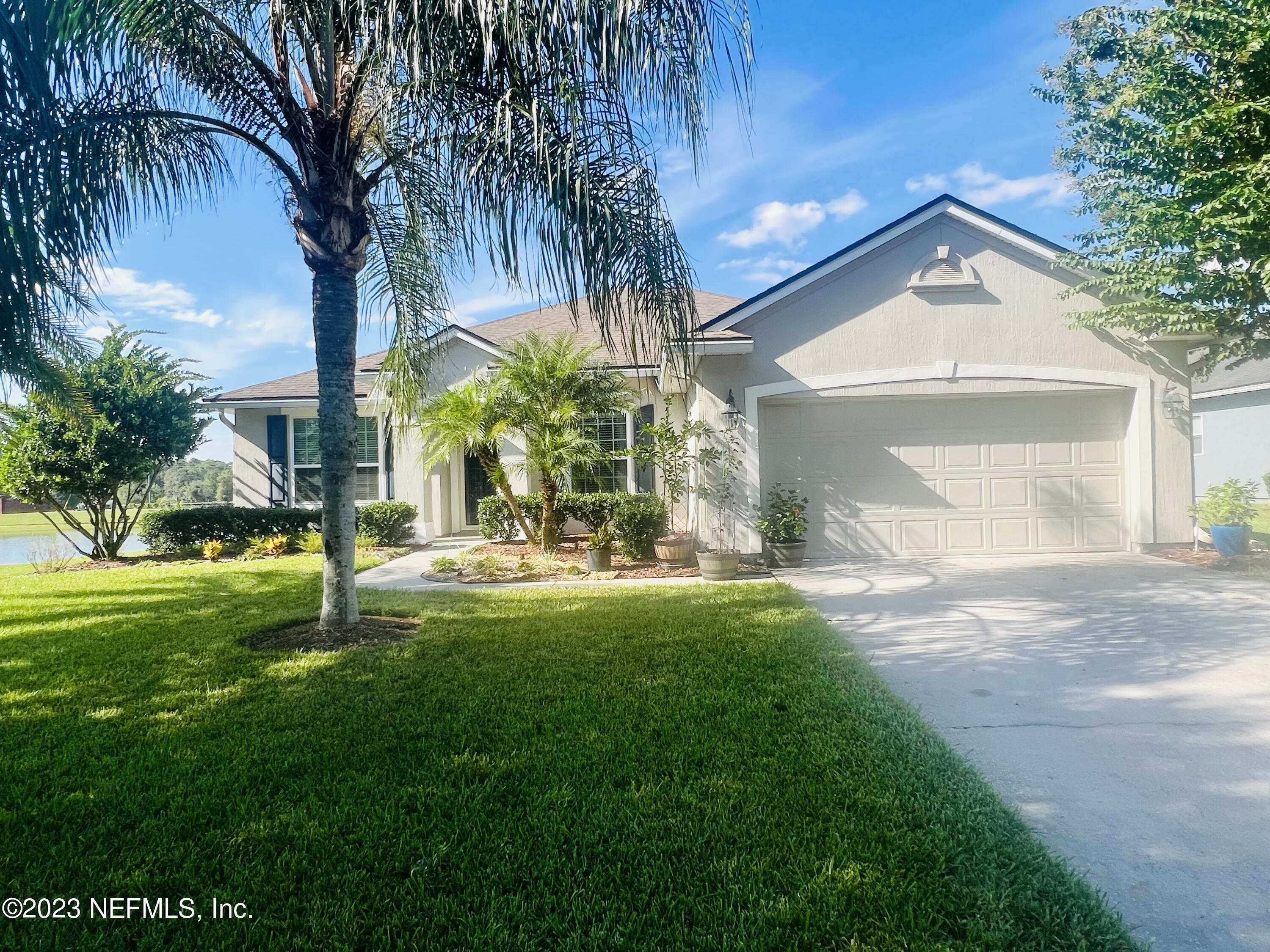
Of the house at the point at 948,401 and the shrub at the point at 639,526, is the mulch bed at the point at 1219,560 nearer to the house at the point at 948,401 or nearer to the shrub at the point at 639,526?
the house at the point at 948,401

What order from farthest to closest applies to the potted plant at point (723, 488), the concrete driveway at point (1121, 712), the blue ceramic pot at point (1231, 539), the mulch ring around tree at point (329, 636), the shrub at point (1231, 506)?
the potted plant at point (723, 488)
the shrub at point (1231, 506)
the blue ceramic pot at point (1231, 539)
the mulch ring around tree at point (329, 636)
the concrete driveway at point (1121, 712)

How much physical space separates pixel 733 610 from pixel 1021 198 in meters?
13.1

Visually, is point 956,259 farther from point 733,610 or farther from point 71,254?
point 71,254

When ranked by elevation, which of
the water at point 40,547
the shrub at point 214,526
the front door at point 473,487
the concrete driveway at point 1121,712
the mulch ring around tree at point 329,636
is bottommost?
the concrete driveway at point 1121,712

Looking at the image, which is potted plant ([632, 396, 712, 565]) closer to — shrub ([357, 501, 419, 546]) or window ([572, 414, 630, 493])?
window ([572, 414, 630, 493])

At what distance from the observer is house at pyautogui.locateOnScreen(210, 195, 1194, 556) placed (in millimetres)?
9375

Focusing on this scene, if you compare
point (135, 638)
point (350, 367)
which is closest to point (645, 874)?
point (350, 367)

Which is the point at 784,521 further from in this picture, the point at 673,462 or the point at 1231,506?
the point at 1231,506

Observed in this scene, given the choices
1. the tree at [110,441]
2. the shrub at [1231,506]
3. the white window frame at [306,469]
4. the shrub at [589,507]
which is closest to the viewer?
the shrub at [1231,506]

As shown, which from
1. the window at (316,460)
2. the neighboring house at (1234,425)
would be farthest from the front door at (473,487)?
the neighboring house at (1234,425)

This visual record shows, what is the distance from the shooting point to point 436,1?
A: 167 inches

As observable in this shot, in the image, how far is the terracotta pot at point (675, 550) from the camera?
30.1ft

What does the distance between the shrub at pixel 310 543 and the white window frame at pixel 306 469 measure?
1.09m

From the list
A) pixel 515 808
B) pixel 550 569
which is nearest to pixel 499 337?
pixel 550 569
